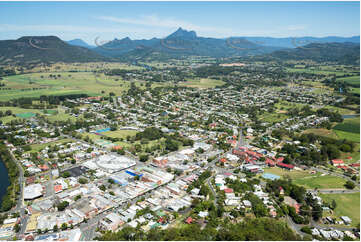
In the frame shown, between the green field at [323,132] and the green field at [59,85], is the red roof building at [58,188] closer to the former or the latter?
the green field at [323,132]

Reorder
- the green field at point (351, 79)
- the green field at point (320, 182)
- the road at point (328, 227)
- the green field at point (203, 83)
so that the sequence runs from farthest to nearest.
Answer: the green field at point (203, 83)
the green field at point (351, 79)
the green field at point (320, 182)
the road at point (328, 227)

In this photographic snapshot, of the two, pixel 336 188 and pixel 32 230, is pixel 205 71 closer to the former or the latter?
pixel 336 188

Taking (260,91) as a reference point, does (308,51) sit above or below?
above

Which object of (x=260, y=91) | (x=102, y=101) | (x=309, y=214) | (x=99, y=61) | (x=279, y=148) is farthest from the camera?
(x=99, y=61)

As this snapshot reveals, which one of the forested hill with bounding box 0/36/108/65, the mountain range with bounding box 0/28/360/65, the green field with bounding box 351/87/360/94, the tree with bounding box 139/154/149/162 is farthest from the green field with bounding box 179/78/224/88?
the forested hill with bounding box 0/36/108/65

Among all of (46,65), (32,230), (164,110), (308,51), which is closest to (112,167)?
(32,230)

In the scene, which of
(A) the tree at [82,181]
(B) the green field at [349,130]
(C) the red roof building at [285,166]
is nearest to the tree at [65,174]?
(A) the tree at [82,181]

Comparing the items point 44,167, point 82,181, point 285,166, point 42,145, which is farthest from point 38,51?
point 285,166

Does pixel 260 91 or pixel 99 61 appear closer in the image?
pixel 260 91
